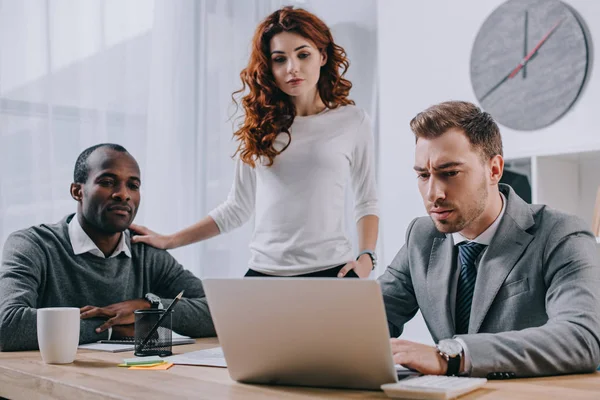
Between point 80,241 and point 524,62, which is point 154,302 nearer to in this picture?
point 80,241

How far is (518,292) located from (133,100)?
228cm

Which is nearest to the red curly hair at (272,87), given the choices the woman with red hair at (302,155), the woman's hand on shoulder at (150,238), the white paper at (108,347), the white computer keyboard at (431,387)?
the woman with red hair at (302,155)

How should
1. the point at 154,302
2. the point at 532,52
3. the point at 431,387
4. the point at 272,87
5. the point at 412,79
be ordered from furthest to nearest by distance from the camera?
the point at 412,79 → the point at 532,52 → the point at 272,87 → the point at 154,302 → the point at 431,387

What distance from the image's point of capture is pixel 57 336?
4.42ft

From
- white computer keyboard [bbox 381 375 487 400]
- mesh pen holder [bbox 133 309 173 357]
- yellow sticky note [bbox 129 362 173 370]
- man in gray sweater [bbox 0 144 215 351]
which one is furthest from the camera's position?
man in gray sweater [bbox 0 144 215 351]

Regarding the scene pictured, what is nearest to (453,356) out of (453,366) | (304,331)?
(453,366)

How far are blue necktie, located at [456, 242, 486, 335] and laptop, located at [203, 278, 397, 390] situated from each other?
48 cm

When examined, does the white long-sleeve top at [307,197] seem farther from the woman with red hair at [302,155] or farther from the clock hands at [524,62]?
the clock hands at [524,62]

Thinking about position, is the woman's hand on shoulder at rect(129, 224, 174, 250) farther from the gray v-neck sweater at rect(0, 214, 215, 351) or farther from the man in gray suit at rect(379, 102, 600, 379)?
the man in gray suit at rect(379, 102, 600, 379)

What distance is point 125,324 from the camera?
1.71m

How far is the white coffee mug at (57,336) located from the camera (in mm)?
1344

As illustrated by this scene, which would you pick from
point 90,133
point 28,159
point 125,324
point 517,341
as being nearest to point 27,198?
point 28,159

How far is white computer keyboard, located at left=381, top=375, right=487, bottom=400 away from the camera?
0.93 m

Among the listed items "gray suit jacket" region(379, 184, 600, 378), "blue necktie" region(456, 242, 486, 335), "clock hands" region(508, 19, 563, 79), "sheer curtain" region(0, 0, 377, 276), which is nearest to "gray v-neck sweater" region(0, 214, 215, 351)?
"gray suit jacket" region(379, 184, 600, 378)
